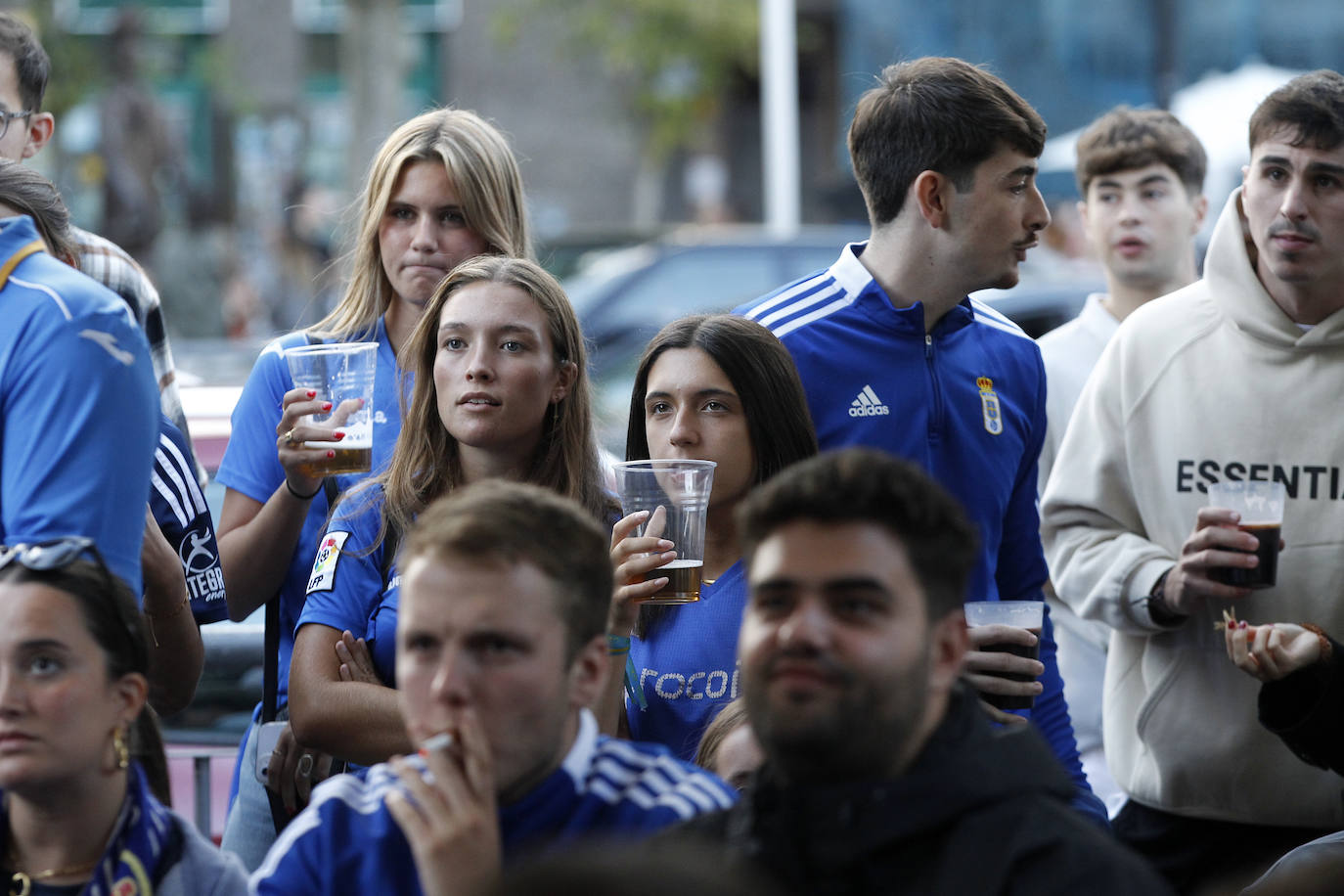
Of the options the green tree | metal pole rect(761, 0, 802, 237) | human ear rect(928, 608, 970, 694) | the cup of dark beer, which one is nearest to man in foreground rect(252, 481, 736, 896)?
human ear rect(928, 608, 970, 694)

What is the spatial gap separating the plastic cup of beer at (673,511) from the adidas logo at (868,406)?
29.2 inches

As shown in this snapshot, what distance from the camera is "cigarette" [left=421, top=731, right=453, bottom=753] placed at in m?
2.56

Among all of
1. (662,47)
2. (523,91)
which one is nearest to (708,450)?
(662,47)

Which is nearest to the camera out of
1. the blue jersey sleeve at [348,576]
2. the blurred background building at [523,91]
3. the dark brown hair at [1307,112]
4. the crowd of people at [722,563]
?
the crowd of people at [722,563]

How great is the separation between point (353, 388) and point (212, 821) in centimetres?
166

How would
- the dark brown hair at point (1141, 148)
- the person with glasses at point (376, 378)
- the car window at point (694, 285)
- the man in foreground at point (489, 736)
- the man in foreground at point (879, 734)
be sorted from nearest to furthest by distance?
1. the man in foreground at point (879, 734)
2. the man in foreground at point (489, 736)
3. the person with glasses at point (376, 378)
4. the dark brown hair at point (1141, 148)
5. the car window at point (694, 285)

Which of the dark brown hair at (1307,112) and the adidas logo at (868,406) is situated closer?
the dark brown hair at (1307,112)

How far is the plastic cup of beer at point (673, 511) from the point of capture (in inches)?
141

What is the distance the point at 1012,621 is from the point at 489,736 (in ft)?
4.85

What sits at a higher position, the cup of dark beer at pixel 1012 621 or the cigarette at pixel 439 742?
the cigarette at pixel 439 742

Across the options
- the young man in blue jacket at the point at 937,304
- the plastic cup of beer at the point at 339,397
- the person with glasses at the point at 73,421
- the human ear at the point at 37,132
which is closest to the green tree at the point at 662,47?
the human ear at the point at 37,132

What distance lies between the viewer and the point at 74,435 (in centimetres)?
300

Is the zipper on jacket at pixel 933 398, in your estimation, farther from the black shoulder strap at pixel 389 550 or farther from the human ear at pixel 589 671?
the human ear at pixel 589 671

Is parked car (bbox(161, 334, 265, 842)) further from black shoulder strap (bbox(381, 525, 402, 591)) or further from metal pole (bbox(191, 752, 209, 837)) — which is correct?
black shoulder strap (bbox(381, 525, 402, 591))
